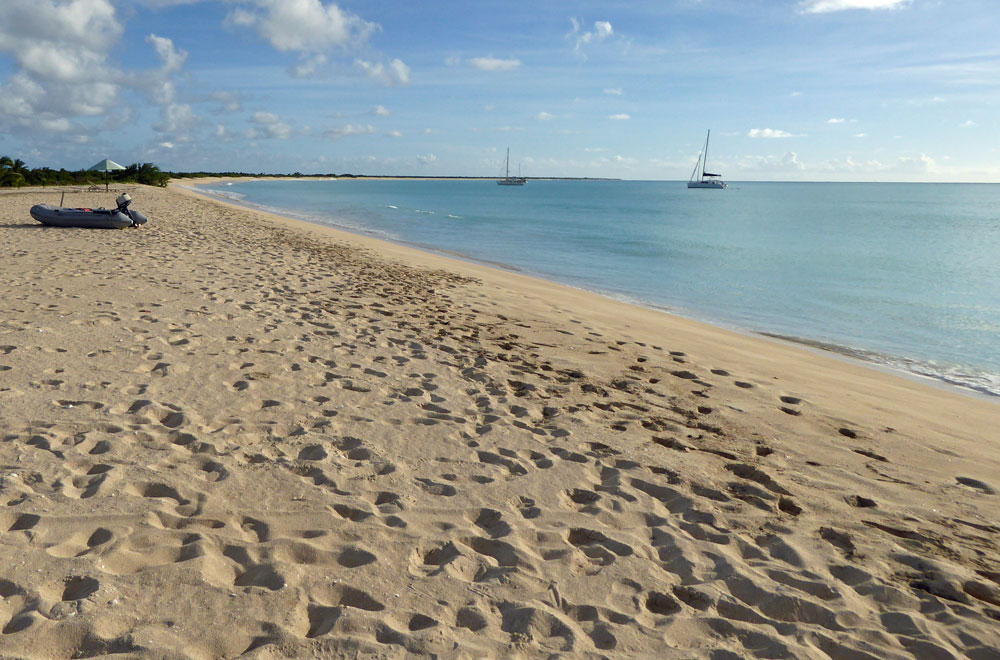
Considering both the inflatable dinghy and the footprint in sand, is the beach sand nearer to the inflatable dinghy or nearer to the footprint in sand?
the footprint in sand

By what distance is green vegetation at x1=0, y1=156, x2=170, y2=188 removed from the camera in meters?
41.0

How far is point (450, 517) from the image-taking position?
12.0ft

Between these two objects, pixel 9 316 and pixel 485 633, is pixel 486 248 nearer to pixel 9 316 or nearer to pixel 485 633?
pixel 9 316

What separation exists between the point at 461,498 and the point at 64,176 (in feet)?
196

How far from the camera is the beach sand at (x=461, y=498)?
275 cm

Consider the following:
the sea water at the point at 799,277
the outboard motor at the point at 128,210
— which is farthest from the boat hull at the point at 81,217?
the sea water at the point at 799,277

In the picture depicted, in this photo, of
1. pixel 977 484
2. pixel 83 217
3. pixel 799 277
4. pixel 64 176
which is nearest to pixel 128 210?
pixel 83 217

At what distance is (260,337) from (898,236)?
140 feet

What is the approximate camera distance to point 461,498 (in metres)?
3.88

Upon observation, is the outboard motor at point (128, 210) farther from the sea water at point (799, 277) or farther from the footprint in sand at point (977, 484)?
the footprint in sand at point (977, 484)

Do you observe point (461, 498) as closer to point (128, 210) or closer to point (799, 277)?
point (128, 210)

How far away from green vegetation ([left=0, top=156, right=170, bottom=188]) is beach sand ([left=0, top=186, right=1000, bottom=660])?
132 ft

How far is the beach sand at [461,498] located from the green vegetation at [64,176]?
1589 inches

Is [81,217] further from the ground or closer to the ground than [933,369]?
further from the ground
